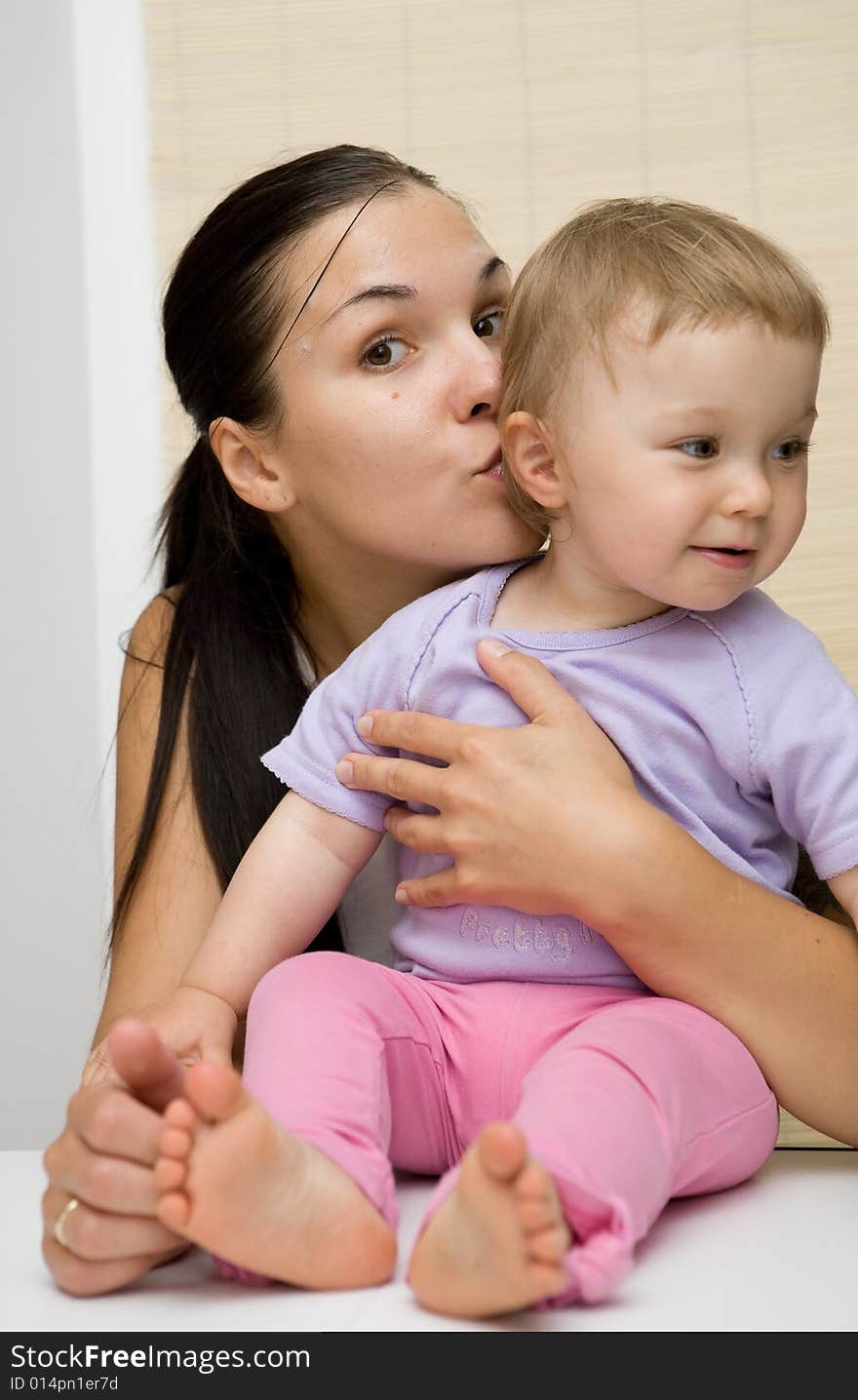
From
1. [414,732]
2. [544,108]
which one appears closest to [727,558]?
[414,732]

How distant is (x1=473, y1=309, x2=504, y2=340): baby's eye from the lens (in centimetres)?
160

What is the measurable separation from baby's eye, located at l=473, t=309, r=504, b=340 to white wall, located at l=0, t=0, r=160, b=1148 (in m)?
1.13

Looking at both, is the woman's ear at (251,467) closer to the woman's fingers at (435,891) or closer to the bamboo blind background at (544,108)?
the woman's fingers at (435,891)

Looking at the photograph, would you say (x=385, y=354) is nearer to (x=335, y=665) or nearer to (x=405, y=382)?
(x=405, y=382)

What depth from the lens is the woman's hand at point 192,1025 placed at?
3.99ft

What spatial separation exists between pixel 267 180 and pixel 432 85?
3.42 ft

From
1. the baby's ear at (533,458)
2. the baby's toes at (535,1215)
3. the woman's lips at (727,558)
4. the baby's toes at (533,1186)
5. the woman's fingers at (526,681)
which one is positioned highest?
Answer: the baby's ear at (533,458)

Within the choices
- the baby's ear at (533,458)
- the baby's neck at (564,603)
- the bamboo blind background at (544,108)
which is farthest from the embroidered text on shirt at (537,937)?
the bamboo blind background at (544,108)

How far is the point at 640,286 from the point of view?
122 centimetres

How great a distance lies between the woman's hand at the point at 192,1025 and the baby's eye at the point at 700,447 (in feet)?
1.87

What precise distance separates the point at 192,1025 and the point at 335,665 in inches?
26.8

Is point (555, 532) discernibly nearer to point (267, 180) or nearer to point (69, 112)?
point (267, 180)

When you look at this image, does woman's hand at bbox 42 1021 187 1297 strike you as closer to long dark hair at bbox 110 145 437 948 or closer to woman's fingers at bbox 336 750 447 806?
woman's fingers at bbox 336 750 447 806

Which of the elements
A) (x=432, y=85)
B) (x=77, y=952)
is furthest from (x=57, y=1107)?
(x=432, y=85)
